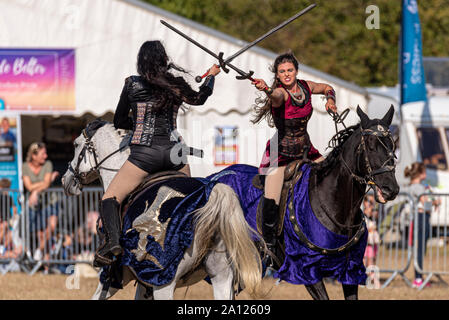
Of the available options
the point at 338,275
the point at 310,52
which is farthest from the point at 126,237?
the point at 310,52

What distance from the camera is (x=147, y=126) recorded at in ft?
19.6

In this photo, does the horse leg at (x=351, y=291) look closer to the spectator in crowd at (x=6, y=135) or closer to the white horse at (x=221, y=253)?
the white horse at (x=221, y=253)

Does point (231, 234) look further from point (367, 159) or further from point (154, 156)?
point (367, 159)

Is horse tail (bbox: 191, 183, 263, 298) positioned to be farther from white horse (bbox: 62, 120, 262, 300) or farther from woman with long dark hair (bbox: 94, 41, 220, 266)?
woman with long dark hair (bbox: 94, 41, 220, 266)

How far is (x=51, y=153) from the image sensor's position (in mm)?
16281

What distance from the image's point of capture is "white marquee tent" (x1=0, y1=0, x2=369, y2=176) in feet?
39.1

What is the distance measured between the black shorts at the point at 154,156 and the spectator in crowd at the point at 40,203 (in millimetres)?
6045

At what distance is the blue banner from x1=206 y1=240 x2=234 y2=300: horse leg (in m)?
8.36

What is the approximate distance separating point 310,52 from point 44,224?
1640cm

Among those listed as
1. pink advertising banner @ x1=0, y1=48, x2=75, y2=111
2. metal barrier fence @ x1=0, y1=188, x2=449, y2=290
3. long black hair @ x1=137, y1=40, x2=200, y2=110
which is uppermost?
pink advertising banner @ x1=0, y1=48, x2=75, y2=111

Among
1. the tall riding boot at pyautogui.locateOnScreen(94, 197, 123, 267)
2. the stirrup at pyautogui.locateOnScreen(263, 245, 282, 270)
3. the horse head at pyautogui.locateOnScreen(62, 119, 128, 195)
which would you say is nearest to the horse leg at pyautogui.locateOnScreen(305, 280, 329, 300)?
the stirrup at pyautogui.locateOnScreen(263, 245, 282, 270)

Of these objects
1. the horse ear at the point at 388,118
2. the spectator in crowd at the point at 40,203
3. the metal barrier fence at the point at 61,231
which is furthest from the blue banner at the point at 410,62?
the horse ear at the point at 388,118

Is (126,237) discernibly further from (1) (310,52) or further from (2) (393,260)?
(1) (310,52)

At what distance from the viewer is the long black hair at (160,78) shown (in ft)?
19.4
